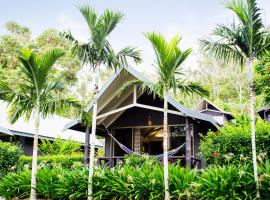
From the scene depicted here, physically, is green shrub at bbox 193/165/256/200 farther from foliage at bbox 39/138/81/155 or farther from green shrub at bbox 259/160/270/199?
foliage at bbox 39/138/81/155

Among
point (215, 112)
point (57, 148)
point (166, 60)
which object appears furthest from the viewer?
point (57, 148)

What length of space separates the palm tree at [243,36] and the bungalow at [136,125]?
464 cm

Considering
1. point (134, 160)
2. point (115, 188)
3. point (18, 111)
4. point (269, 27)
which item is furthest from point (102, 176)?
point (269, 27)

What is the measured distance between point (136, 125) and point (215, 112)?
621cm

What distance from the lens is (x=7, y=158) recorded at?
14.2 m

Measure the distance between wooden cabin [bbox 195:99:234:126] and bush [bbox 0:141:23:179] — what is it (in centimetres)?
975

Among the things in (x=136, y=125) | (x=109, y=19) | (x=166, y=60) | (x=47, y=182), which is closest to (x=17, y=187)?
(x=47, y=182)

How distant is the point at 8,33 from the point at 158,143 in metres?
26.2

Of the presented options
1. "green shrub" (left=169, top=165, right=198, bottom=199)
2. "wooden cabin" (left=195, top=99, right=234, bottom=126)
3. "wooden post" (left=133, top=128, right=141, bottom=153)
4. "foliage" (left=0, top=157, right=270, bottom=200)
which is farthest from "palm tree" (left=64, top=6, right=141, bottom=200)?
"wooden cabin" (left=195, top=99, right=234, bottom=126)

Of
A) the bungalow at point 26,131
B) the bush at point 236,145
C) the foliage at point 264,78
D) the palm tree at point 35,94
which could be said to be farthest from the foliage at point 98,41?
the bungalow at point 26,131

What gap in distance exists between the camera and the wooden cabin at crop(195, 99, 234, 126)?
19297mm

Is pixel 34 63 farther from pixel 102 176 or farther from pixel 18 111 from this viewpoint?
pixel 102 176

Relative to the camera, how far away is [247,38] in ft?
27.1

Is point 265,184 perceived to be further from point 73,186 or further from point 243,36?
point 73,186
